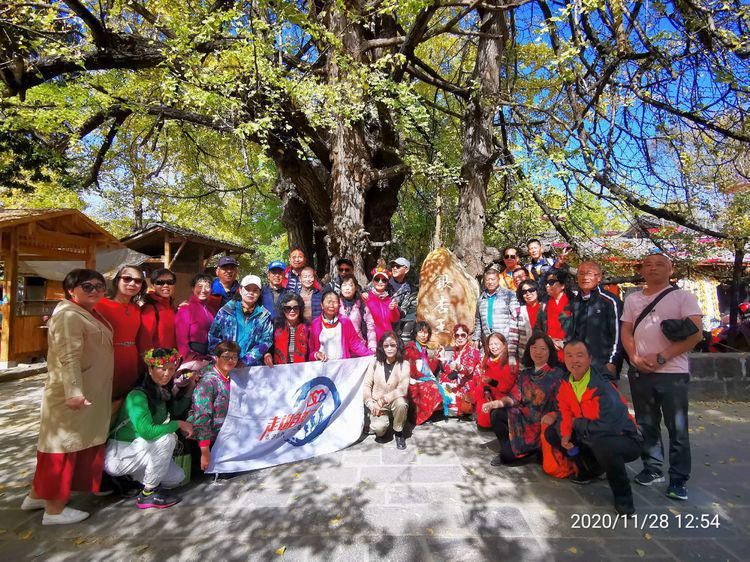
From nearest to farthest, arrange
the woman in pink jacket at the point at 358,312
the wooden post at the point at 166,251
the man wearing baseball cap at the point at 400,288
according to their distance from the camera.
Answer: the woman in pink jacket at the point at 358,312
the man wearing baseball cap at the point at 400,288
the wooden post at the point at 166,251

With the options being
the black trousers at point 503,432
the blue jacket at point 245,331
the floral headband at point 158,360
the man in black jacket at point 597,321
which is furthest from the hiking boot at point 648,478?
the floral headband at point 158,360

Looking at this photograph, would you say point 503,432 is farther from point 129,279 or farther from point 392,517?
point 129,279

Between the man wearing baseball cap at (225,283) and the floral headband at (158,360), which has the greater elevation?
the man wearing baseball cap at (225,283)

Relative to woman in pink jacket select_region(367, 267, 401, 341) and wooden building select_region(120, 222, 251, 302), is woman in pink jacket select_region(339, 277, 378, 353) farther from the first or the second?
wooden building select_region(120, 222, 251, 302)

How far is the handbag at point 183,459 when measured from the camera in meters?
3.16

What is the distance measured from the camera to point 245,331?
378 cm

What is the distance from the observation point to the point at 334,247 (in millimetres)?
7539

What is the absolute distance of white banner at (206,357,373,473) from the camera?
3463 mm

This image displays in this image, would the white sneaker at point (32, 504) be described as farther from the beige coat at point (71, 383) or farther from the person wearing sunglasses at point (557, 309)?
the person wearing sunglasses at point (557, 309)

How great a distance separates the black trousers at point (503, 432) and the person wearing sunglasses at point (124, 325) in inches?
127

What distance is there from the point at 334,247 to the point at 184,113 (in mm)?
3802

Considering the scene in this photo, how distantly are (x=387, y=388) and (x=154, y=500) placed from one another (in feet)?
7.32

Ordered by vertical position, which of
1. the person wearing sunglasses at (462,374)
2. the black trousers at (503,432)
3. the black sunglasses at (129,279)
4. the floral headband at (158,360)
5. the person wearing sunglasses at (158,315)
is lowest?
the black trousers at (503,432)

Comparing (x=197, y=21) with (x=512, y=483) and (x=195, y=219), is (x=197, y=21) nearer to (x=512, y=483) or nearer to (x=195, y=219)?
(x=512, y=483)
